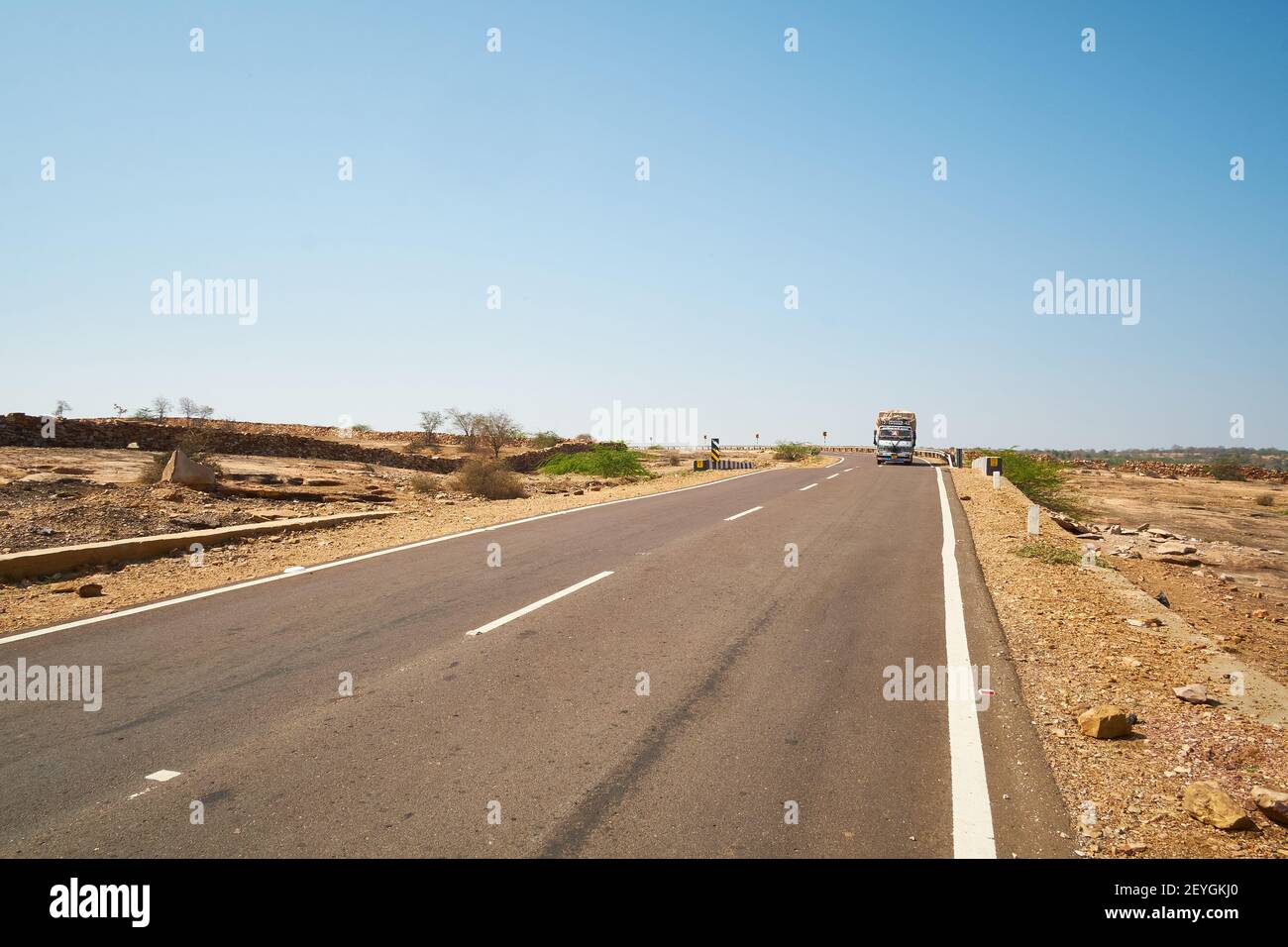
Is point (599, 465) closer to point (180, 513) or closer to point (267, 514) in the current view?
point (267, 514)

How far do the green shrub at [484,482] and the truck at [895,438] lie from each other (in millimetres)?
24982

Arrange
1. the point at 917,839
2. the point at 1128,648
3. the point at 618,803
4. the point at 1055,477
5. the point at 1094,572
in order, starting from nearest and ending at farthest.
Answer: the point at 917,839 < the point at 618,803 < the point at 1128,648 < the point at 1094,572 < the point at 1055,477

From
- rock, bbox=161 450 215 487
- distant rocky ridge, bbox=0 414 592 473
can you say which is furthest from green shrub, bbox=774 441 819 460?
rock, bbox=161 450 215 487

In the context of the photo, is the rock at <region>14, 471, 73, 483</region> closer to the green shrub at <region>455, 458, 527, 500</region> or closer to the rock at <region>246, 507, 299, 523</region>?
the rock at <region>246, 507, 299, 523</region>

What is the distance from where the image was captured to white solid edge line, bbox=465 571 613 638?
679 cm

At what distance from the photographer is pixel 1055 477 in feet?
83.6

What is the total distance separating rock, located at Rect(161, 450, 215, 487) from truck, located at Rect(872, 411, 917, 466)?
32.7 meters

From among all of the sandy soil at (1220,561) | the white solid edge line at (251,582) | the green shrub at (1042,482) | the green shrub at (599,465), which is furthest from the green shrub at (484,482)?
the green shrub at (1042,482)

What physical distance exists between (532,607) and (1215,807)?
5644 mm

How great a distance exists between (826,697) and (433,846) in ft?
9.90

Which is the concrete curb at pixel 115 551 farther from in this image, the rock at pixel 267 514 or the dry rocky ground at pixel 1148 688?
the dry rocky ground at pixel 1148 688

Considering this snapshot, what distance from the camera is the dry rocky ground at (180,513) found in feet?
28.2
